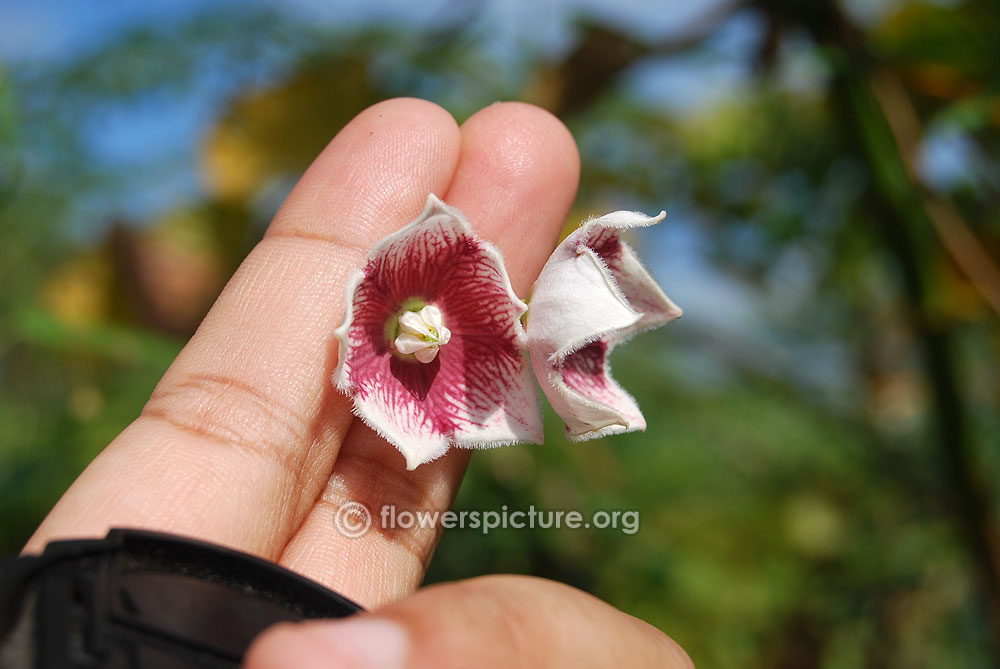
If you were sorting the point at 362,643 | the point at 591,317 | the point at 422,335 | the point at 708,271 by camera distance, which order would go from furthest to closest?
the point at 708,271 → the point at 422,335 → the point at 591,317 → the point at 362,643

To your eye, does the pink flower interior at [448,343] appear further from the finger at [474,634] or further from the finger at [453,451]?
the finger at [474,634]

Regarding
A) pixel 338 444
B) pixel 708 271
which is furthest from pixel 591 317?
pixel 708 271

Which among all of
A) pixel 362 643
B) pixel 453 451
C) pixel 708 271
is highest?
pixel 362 643

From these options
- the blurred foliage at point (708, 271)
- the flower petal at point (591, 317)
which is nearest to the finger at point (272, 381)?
the flower petal at point (591, 317)

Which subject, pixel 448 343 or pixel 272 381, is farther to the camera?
pixel 448 343

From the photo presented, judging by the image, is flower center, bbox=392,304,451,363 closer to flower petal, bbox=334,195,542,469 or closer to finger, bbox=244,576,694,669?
flower petal, bbox=334,195,542,469

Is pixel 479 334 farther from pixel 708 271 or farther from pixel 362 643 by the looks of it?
pixel 708 271

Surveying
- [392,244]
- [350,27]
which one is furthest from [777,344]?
[392,244]

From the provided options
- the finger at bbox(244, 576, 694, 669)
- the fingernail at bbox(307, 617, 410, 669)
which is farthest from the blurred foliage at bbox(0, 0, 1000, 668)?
the fingernail at bbox(307, 617, 410, 669)
